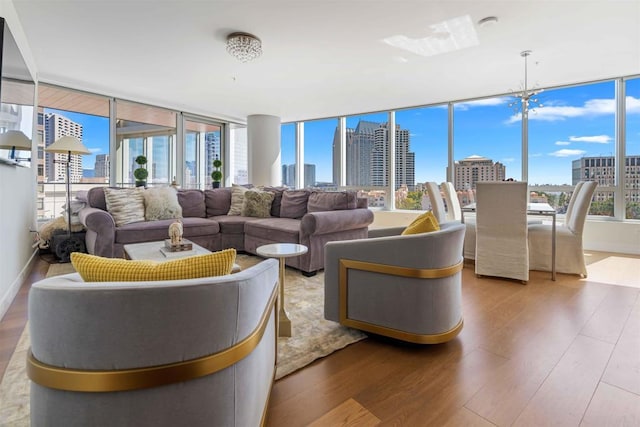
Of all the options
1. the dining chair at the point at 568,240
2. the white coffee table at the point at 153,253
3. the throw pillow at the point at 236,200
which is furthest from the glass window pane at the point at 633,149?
the white coffee table at the point at 153,253

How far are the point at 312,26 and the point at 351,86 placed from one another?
6.45ft

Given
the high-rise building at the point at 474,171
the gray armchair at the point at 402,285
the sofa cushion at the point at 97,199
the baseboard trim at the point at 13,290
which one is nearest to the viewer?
the gray armchair at the point at 402,285

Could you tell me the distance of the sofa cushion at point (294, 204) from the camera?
4.28 meters

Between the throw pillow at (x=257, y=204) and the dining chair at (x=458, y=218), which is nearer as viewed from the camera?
the dining chair at (x=458, y=218)

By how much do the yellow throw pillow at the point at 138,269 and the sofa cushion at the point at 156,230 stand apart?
2.91m

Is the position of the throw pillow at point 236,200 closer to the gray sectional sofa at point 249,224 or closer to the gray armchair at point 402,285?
the gray sectional sofa at point 249,224

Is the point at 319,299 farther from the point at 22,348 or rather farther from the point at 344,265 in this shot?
the point at 22,348

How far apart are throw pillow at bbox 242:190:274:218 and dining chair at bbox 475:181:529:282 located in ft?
8.48

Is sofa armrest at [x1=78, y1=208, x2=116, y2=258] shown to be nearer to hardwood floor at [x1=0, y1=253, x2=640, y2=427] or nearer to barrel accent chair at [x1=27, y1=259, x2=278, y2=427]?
hardwood floor at [x1=0, y1=253, x2=640, y2=427]

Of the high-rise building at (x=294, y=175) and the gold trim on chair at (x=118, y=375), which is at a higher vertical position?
the high-rise building at (x=294, y=175)

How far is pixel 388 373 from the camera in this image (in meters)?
1.63

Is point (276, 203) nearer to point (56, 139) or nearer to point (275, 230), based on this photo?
point (275, 230)

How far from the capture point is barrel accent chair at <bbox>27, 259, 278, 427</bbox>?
74cm

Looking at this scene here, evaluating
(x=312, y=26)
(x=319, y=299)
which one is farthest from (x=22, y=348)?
(x=312, y=26)
